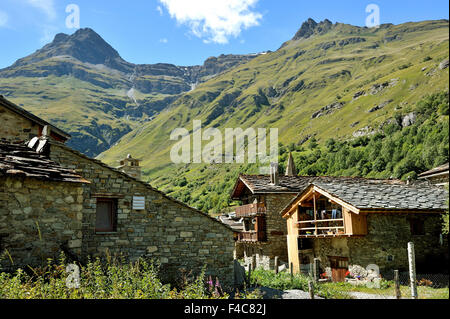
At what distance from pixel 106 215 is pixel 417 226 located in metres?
14.5

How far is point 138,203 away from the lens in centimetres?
1245

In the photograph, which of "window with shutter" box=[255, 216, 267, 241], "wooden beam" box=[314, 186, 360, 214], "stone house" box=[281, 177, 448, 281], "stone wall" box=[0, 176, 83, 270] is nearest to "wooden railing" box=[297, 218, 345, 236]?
"stone house" box=[281, 177, 448, 281]

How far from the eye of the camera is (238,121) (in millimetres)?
196625

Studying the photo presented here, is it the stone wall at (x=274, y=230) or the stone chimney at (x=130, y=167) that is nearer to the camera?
the stone chimney at (x=130, y=167)

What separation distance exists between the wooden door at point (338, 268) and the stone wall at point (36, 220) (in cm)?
1439

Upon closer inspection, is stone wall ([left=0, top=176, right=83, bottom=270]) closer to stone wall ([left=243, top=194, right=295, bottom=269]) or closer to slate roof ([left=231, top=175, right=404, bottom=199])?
slate roof ([left=231, top=175, right=404, bottom=199])

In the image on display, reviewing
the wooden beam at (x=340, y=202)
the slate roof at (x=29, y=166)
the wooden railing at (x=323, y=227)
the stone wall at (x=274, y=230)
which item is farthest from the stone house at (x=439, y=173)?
the stone wall at (x=274, y=230)

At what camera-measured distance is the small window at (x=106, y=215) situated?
474 inches

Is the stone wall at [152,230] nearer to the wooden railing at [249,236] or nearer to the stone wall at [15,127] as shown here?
the stone wall at [15,127]

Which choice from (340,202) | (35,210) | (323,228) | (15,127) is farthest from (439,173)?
(15,127)

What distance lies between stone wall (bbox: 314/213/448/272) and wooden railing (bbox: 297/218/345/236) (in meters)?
1.47

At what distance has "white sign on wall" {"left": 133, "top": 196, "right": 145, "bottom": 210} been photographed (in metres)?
12.4

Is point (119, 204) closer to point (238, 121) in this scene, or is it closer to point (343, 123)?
point (343, 123)
